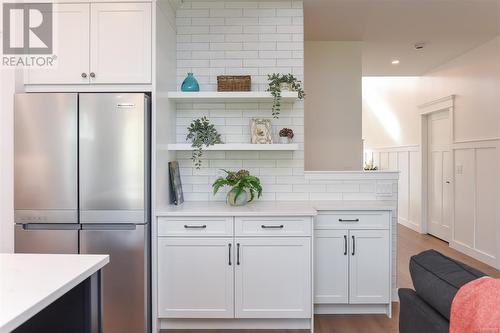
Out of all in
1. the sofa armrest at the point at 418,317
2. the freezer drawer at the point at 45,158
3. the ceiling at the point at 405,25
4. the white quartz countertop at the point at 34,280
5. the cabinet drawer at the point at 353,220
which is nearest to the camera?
the white quartz countertop at the point at 34,280

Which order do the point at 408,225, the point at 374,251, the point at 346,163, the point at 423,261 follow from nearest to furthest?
the point at 423,261 < the point at 374,251 < the point at 346,163 < the point at 408,225

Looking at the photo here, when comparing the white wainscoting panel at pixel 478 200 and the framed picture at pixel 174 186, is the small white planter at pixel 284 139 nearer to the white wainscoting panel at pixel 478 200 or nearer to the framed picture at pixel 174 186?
the framed picture at pixel 174 186

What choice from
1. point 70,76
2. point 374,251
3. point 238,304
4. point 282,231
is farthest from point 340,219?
point 70,76

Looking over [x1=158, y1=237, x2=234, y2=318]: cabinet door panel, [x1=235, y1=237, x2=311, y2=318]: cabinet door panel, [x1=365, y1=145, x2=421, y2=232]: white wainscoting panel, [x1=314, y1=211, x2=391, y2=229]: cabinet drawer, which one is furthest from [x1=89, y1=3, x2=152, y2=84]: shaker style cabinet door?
[x1=365, y1=145, x2=421, y2=232]: white wainscoting panel

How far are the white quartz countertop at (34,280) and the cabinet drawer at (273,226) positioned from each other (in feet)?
4.15

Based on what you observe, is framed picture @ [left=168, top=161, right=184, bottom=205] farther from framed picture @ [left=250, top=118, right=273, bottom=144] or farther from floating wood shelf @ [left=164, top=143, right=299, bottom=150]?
framed picture @ [left=250, top=118, right=273, bottom=144]

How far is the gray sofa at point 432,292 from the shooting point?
3.35 feet

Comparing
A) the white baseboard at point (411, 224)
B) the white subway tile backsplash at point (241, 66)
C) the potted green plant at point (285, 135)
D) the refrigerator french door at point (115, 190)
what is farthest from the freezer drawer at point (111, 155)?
the white baseboard at point (411, 224)

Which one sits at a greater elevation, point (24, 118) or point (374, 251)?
point (24, 118)

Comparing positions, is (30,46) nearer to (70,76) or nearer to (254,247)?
(70,76)

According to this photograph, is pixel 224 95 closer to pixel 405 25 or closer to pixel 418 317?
pixel 418 317

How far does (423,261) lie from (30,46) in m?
2.87

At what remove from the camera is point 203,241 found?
2494mm

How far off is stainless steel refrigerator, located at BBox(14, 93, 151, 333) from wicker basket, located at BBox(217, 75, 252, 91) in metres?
0.81
